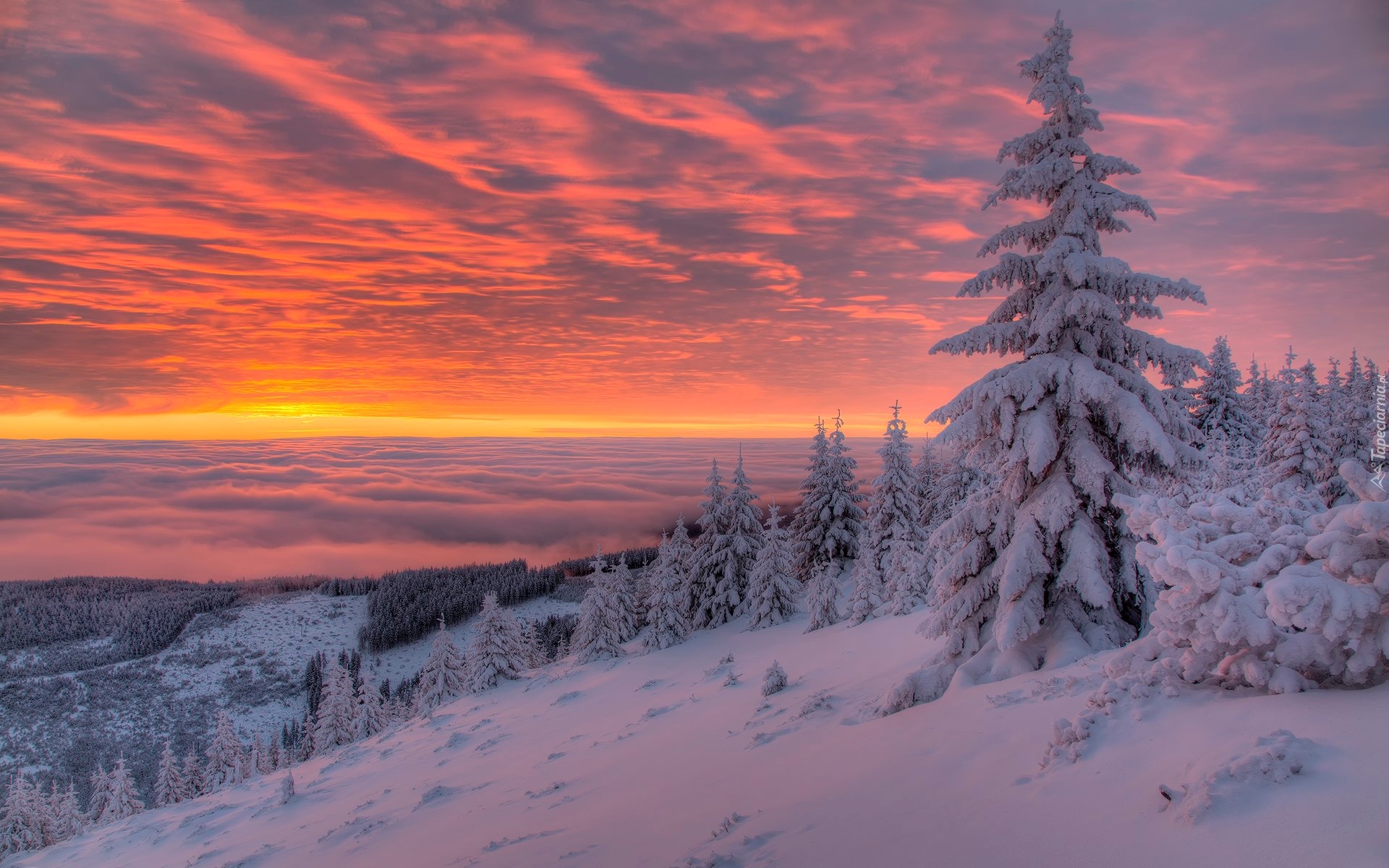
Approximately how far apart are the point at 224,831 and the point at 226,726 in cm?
5937

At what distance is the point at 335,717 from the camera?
166ft

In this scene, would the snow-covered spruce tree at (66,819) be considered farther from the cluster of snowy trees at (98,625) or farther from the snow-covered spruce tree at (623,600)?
the cluster of snowy trees at (98,625)

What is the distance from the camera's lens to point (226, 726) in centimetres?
5925

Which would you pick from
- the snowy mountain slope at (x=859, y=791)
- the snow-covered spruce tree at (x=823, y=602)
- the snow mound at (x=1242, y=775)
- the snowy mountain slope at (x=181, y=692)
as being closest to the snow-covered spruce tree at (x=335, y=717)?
the snowy mountain slope at (x=859, y=791)

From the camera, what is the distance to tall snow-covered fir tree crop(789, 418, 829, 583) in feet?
134

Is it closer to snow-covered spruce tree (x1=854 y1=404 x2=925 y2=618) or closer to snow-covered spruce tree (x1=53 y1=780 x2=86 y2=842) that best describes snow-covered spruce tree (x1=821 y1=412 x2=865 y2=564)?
snow-covered spruce tree (x1=854 y1=404 x2=925 y2=618)

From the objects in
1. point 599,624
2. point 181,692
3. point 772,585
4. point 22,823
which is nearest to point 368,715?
point 22,823

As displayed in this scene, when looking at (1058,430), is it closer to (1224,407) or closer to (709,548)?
(709,548)

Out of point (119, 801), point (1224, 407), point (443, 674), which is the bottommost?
point (119, 801)

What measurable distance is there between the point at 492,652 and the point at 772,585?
16942 millimetres

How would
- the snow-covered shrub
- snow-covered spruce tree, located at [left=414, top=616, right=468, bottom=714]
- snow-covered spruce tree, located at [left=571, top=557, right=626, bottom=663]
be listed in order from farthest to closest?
snow-covered spruce tree, located at [left=414, top=616, right=468, bottom=714]
snow-covered spruce tree, located at [left=571, top=557, right=626, bottom=663]
the snow-covered shrub

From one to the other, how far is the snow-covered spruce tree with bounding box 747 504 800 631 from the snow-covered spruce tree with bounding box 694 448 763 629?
3.00 meters

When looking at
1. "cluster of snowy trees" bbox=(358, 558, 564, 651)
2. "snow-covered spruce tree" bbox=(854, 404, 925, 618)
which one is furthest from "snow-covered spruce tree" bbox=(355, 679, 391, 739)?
"cluster of snowy trees" bbox=(358, 558, 564, 651)

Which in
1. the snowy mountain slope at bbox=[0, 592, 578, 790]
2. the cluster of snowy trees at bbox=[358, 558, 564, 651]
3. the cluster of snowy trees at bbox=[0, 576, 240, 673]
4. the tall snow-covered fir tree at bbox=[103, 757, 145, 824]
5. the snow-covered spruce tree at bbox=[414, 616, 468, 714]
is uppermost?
the snow-covered spruce tree at bbox=[414, 616, 468, 714]
